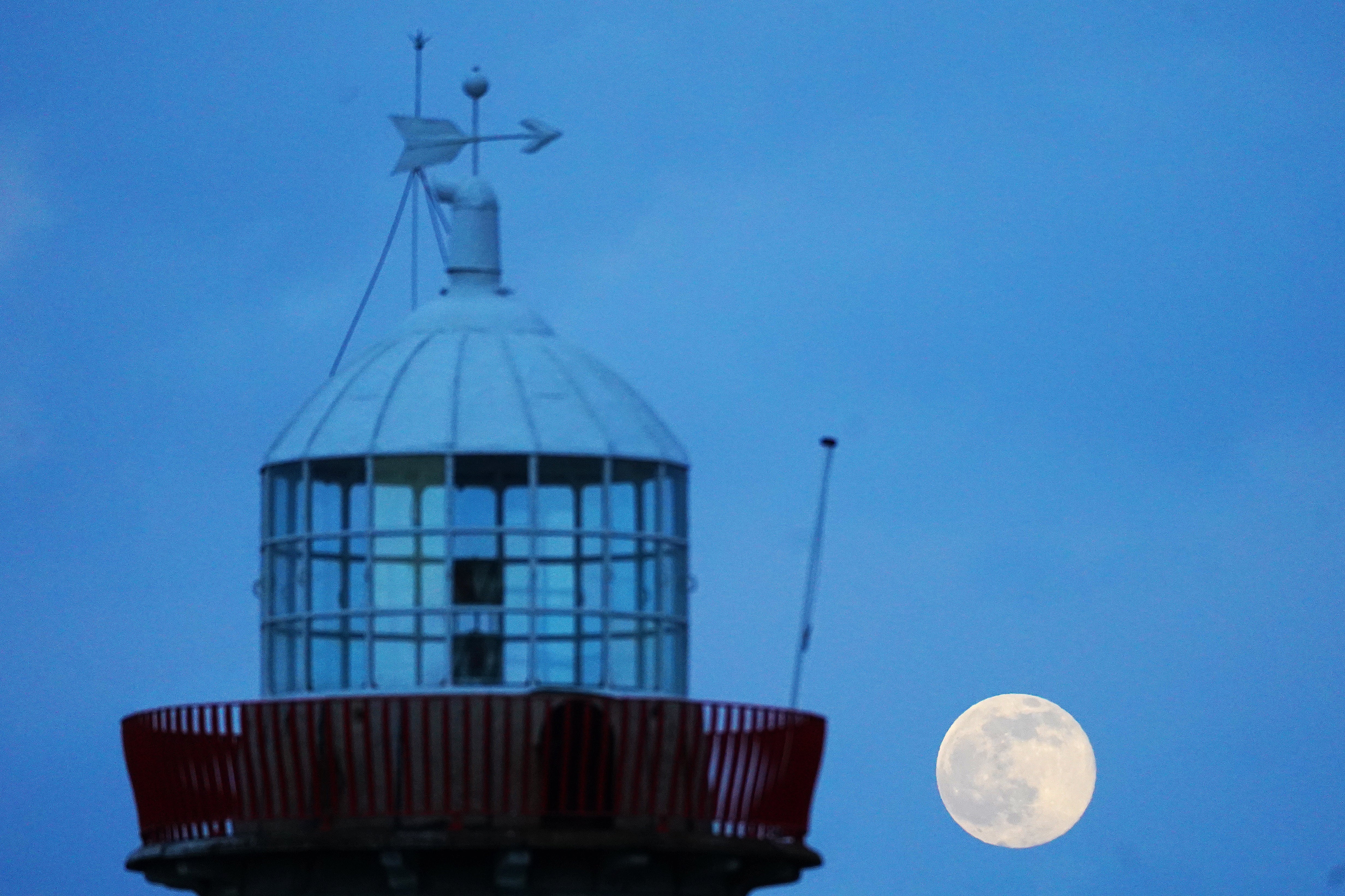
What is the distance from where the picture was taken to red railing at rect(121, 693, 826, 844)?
35375 millimetres

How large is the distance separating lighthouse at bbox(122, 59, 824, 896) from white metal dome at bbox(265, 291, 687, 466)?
0.11 ft

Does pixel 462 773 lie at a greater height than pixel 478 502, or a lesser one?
lesser

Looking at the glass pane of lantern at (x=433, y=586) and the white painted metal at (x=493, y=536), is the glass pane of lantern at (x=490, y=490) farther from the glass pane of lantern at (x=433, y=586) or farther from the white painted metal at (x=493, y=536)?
the glass pane of lantern at (x=433, y=586)

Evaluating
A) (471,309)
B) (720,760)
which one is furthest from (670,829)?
(471,309)

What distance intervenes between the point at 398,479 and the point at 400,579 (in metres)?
1.05

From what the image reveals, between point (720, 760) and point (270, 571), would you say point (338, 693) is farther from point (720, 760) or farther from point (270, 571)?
point (720, 760)

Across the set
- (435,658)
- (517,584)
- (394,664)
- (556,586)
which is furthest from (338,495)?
(556,586)

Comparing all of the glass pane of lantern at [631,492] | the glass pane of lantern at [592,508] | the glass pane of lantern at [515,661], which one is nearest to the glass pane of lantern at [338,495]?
the glass pane of lantern at [515,661]

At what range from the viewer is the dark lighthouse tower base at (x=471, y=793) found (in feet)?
116

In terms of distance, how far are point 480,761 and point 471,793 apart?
34 centimetres

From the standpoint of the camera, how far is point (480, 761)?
35500mm

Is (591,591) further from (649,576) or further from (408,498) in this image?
(408,498)

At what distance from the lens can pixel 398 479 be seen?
37.0 meters

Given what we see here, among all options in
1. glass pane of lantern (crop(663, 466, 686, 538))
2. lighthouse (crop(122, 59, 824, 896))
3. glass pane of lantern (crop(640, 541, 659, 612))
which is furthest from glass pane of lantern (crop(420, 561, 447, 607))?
glass pane of lantern (crop(663, 466, 686, 538))
